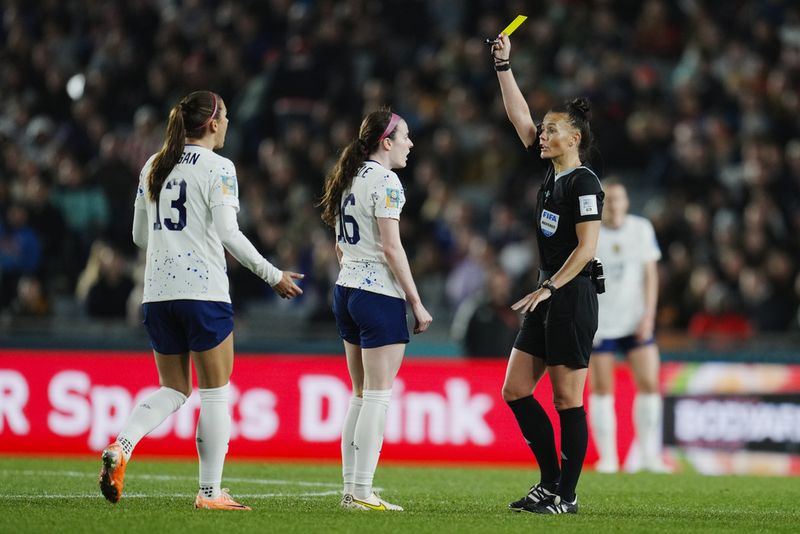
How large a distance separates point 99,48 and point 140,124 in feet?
10.4

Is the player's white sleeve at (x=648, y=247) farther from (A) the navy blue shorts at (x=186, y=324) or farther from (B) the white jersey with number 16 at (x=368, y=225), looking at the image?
(A) the navy blue shorts at (x=186, y=324)

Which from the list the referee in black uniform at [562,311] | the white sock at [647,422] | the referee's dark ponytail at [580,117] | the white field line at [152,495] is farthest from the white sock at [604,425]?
the referee's dark ponytail at [580,117]

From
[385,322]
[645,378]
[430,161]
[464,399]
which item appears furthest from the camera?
[430,161]

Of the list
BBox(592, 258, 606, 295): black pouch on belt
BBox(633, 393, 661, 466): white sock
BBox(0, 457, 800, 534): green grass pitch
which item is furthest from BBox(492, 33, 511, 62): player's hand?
BBox(633, 393, 661, 466): white sock

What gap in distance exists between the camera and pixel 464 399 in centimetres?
1344

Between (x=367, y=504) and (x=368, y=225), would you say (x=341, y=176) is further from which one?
(x=367, y=504)

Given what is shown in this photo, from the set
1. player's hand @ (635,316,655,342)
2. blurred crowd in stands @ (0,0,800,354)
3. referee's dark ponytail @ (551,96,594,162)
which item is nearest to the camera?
referee's dark ponytail @ (551,96,594,162)

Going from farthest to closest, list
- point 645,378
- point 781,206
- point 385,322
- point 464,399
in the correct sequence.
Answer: point 781,206, point 464,399, point 645,378, point 385,322

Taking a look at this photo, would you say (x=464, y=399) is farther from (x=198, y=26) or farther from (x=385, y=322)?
→ (x=198, y=26)

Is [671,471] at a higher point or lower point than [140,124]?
lower

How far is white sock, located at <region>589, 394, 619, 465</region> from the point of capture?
1211cm

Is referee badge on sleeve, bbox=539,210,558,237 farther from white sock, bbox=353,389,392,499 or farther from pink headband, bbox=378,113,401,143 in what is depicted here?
white sock, bbox=353,389,392,499

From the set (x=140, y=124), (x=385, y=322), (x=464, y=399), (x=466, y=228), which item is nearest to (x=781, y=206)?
(x=466, y=228)

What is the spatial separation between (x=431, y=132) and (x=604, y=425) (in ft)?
21.1
